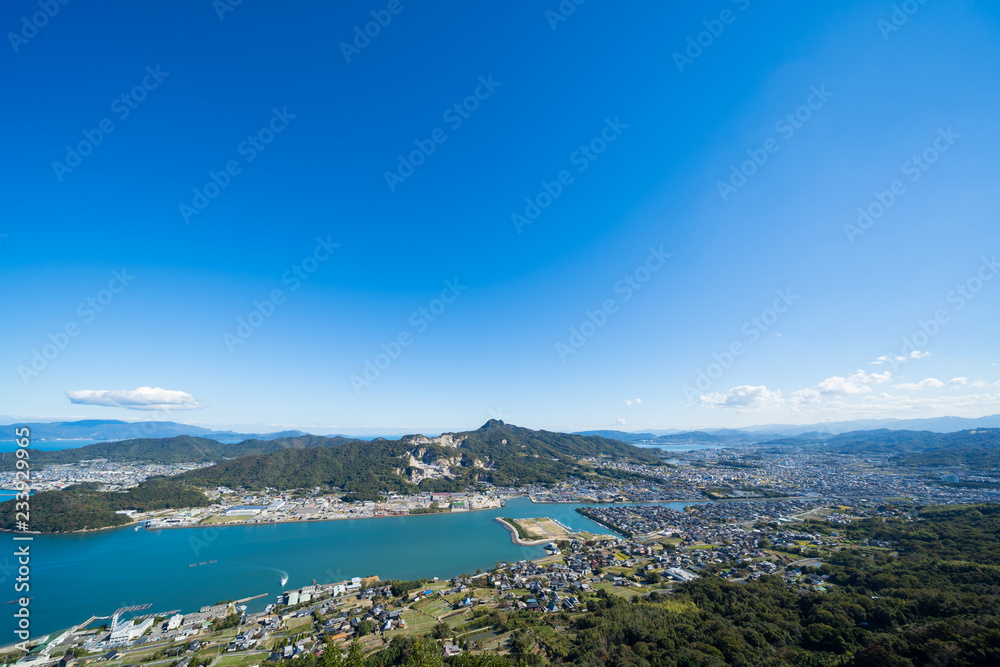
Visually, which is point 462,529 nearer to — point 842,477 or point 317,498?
point 317,498

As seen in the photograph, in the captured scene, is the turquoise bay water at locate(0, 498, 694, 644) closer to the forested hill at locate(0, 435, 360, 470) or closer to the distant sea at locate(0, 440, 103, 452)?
the forested hill at locate(0, 435, 360, 470)

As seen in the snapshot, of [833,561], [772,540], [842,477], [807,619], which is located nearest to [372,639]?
[807,619]

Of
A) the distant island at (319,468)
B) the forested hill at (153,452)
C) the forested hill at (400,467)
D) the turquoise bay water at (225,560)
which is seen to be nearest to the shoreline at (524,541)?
the turquoise bay water at (225,560)

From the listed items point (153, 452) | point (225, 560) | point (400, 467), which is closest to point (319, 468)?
point (400, 467)

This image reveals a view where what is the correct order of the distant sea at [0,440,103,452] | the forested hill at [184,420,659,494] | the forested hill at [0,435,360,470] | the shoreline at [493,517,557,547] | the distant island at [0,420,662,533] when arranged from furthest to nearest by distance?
1. the distant sea at [0,440,103,452]
2. the forested hill at [0,435,360,470]
3. the forested hill at [184,420,659,494]
4. the distant island at [0,420,662,533]
5. the shoreline at [493,517,557,547]

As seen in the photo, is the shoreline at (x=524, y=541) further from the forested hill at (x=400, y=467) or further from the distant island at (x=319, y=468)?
the forested hill at (x=400, y=467)

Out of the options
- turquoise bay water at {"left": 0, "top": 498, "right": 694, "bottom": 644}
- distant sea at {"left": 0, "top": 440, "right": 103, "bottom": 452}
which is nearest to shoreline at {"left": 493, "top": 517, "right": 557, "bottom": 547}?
turquoise bay water at {"left": 0, "top": 498, "right": 694, "bottom": 644}
